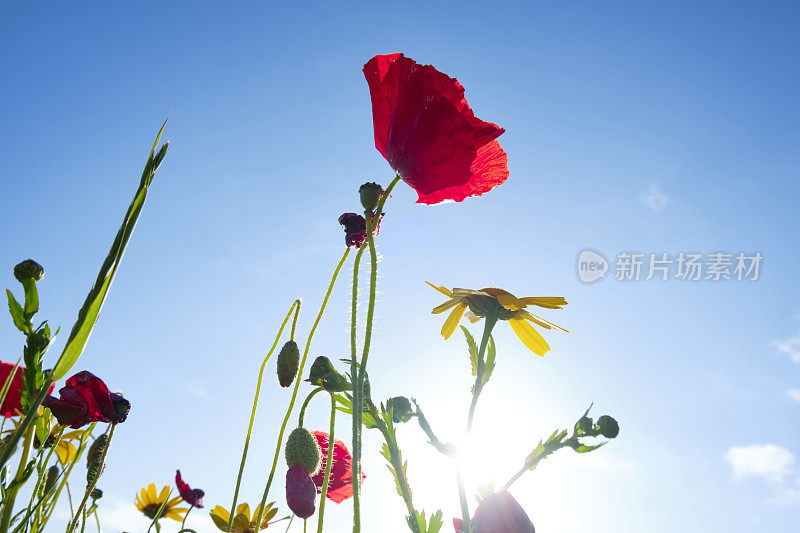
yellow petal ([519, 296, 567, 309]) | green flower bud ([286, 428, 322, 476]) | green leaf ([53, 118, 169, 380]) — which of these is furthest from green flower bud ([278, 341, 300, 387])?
green leaf ([53, 118, 169, 380])

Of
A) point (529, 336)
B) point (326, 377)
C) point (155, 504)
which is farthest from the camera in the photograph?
point (155, 504)

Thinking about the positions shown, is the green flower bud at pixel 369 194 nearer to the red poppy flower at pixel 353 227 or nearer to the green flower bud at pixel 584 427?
the red poppy flower at pixel 353 227

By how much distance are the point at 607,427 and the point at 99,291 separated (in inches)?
32.8

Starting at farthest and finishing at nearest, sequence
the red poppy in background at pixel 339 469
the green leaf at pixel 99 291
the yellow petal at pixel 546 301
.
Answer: the red poppy in background at pixel 339 469, the yellow petal at pixel 546 301, the green leaf at pixel 99 291

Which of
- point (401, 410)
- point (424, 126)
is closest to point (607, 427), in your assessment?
point (401, 410)

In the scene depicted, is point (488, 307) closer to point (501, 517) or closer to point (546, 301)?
point (546, 301)

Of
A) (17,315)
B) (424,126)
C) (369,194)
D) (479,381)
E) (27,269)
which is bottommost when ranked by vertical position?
(17,315)

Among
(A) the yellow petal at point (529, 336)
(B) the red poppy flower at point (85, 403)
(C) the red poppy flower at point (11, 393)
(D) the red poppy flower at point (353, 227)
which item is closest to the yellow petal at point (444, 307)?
(A) the yellow petal at point (529, 336)

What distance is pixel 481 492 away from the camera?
32.3 inches

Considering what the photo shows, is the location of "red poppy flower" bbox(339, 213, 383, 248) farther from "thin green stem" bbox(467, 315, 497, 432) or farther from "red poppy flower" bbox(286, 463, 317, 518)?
"red poppy flower" bbox(286, 463, 317, 518)

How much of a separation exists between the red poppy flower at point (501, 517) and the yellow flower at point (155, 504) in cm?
166

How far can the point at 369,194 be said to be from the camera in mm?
816

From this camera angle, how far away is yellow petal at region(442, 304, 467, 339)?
3.98 ft

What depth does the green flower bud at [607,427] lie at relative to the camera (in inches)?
36.4
